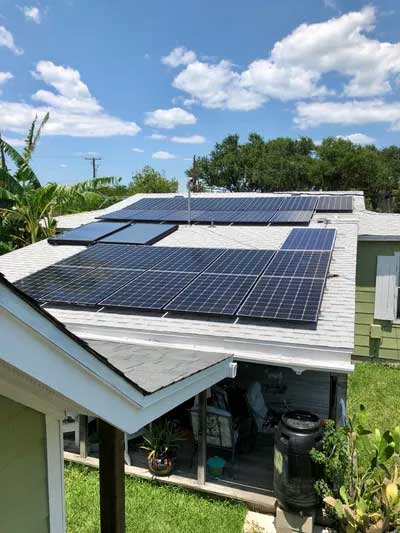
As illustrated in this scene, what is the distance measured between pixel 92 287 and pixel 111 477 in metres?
5.48

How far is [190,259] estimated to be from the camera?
29.6 ft

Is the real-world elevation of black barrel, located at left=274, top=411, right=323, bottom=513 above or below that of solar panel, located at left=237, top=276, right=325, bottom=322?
below

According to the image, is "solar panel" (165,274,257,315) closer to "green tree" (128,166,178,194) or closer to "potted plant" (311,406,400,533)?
"potted plant" (311,406,400,533)

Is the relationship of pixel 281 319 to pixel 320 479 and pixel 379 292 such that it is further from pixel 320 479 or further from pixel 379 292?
pixel 379 292

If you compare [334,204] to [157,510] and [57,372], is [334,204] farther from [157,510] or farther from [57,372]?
[57,372]

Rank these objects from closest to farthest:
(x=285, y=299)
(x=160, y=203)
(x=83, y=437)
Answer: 1. (x=285, y=299)
2. (x=83, y=437)
3. (x=160, y=203)

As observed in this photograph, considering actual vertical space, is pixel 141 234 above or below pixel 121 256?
above

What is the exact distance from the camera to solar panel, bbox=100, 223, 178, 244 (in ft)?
35.0

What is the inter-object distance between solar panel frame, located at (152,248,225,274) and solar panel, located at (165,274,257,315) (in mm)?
557

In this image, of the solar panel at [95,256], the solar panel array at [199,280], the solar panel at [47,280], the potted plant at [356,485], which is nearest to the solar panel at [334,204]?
the solar panel array at [199,280]

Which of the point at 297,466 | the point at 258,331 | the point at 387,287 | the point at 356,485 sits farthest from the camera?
the point at 387,287

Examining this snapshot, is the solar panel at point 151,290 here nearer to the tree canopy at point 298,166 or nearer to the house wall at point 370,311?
the house wall at point 370,311

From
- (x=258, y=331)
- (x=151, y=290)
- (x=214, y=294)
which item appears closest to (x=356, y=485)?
(x=258, y=331)

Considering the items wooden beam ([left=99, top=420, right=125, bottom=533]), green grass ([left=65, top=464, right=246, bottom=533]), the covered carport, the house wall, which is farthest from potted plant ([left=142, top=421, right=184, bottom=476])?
the house wall
